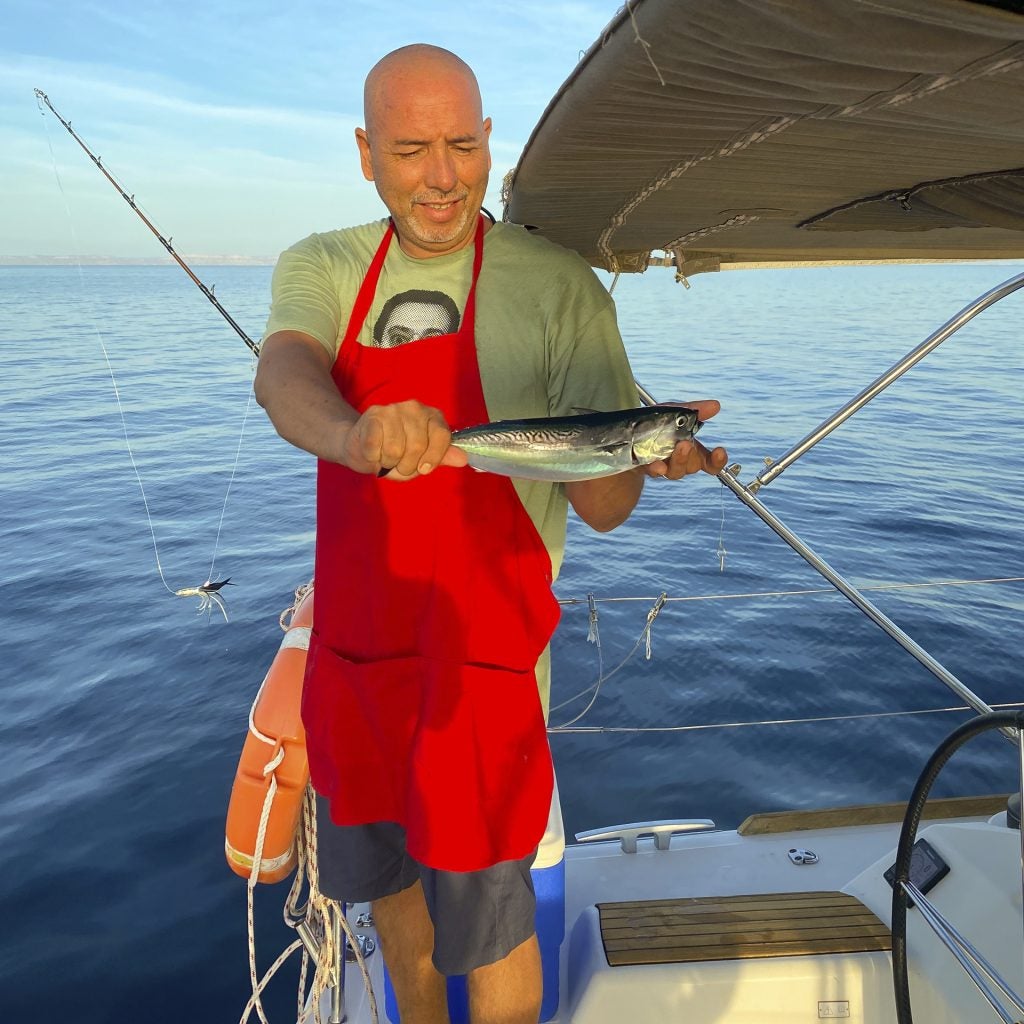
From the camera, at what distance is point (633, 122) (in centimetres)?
171

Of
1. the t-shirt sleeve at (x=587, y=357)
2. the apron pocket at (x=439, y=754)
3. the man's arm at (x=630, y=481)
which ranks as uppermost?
the t-shirt sleeve at (x=587, y=357)

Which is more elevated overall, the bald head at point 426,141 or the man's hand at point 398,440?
the bald head at point 426,141

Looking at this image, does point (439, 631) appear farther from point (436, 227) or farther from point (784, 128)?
point (784, 128)

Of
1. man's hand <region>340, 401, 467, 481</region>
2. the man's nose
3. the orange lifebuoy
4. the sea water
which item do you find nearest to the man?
the man's nose

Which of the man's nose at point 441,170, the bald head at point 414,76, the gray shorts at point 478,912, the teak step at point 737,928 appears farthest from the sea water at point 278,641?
the bald head at point 414,76

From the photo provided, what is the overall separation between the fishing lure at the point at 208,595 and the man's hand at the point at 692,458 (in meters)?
7.66

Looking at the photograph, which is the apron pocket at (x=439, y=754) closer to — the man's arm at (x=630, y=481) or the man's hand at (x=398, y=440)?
the man's arm at (x=630, y=481)

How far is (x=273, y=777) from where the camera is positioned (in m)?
3.27

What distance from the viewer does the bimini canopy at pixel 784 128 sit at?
1.15 m

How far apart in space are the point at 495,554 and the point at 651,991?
1.63 metres

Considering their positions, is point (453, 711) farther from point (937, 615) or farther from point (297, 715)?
point (937, 615)

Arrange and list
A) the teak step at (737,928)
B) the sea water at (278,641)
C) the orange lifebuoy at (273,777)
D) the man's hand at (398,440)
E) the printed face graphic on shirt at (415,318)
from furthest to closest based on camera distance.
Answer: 1. the sea water at (278,641)
2. the orange lifebuoy at (273,777)
3. the teak step at (737,928)
4. the printed face graphic on shirt at (415,318)
5. the man's hand at (398,440)

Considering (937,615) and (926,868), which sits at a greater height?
(926,868)

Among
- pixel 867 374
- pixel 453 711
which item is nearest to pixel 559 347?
pixel 453 711
